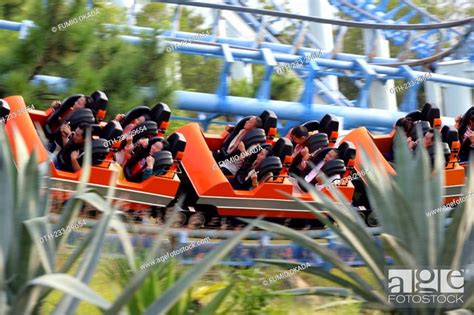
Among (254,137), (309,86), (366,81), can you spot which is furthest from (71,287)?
(366,81)

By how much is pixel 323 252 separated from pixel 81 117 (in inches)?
125

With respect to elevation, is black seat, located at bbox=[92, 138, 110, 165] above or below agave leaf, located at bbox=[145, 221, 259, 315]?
below

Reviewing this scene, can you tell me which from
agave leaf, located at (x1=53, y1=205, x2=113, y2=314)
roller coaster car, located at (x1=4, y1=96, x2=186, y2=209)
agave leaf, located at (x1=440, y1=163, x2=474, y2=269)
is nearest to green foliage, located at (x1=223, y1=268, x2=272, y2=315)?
agave leaf, located at (x1=440, y1=163, x2=474, y2=269)

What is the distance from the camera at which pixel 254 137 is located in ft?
21.9

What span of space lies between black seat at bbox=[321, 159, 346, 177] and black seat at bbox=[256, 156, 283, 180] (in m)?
0.38

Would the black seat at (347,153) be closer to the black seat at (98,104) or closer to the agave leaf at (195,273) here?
the black seat at (98,104)

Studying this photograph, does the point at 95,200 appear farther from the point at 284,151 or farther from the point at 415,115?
the point at 415,115

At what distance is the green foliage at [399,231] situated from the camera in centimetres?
338

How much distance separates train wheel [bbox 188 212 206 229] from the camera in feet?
20.2

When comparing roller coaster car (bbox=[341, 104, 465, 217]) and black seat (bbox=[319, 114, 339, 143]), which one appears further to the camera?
black seat (bbox=[319, 114, 339, 143])

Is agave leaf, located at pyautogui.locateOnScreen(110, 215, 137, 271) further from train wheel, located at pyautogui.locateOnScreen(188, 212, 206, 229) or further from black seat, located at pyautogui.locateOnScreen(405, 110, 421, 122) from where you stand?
black seat, located at pyautogui.locateOnScreen(405, 110, 421, 122)

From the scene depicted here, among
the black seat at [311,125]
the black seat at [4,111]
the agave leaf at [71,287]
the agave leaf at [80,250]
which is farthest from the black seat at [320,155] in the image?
the agave leaf at [71,287]

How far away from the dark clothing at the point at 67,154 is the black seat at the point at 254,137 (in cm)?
137

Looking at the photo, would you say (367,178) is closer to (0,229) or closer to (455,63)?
(0,229)
